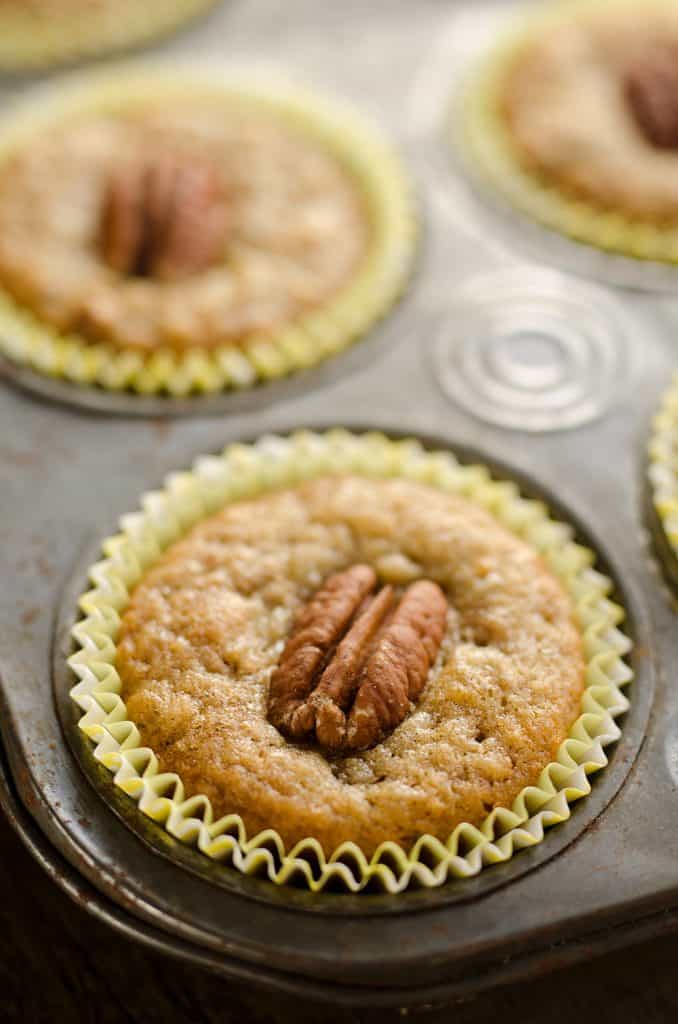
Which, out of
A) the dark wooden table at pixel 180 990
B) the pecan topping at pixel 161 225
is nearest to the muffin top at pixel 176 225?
the pecan topping at pixel 161 225

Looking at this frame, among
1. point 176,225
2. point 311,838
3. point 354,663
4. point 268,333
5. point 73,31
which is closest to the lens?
point 311,838

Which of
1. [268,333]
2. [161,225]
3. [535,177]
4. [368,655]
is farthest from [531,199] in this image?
[368,655]

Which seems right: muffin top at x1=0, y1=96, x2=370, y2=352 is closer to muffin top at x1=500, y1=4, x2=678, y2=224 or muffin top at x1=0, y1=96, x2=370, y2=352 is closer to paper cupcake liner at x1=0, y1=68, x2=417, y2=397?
paper cupcake liner at x1=0, y1=68, x2=417, y2=397

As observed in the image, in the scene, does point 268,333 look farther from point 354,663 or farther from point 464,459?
point 354,663

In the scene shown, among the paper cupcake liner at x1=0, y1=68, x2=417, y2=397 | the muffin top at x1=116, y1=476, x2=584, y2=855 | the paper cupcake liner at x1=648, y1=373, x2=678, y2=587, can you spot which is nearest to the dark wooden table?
the muffin top at x1=116, y1=476, x2=584, y2=855

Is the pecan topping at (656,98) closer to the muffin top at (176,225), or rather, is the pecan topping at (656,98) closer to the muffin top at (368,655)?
the muffin top at (176,225)

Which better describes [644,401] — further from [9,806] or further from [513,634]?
[9,806]
